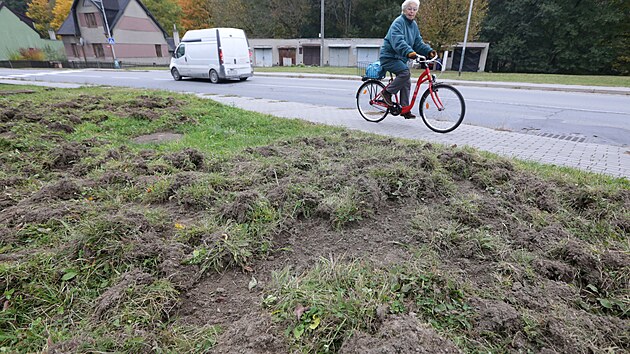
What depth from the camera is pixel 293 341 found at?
158 centimetres

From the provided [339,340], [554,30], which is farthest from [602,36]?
[339,340]

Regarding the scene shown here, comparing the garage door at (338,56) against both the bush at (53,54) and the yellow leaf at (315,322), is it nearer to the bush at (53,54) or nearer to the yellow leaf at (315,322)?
the bush at (53,54)

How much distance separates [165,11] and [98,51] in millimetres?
13381

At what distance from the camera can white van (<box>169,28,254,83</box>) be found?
51.7 feet

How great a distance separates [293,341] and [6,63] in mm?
48721

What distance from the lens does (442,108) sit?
6055 millimetres

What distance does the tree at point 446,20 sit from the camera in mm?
25516

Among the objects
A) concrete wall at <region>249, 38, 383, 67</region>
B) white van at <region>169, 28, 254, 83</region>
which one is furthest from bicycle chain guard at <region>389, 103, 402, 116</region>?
concrete wall at <region>249, 38, 383, 67</region>

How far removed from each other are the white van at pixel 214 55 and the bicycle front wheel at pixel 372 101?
10858mm

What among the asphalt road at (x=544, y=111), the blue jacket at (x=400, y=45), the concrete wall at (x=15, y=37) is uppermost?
the concrete wall at (x=15, y=37)

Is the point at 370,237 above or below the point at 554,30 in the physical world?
below

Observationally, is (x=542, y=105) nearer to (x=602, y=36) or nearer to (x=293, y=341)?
(x=293, y=341)

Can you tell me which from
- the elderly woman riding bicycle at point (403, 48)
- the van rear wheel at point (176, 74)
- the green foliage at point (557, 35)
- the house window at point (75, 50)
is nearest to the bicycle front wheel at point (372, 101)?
the elderly woman riding bicycle at point (403, 48)

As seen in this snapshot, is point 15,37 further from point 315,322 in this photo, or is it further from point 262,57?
point 315,322
